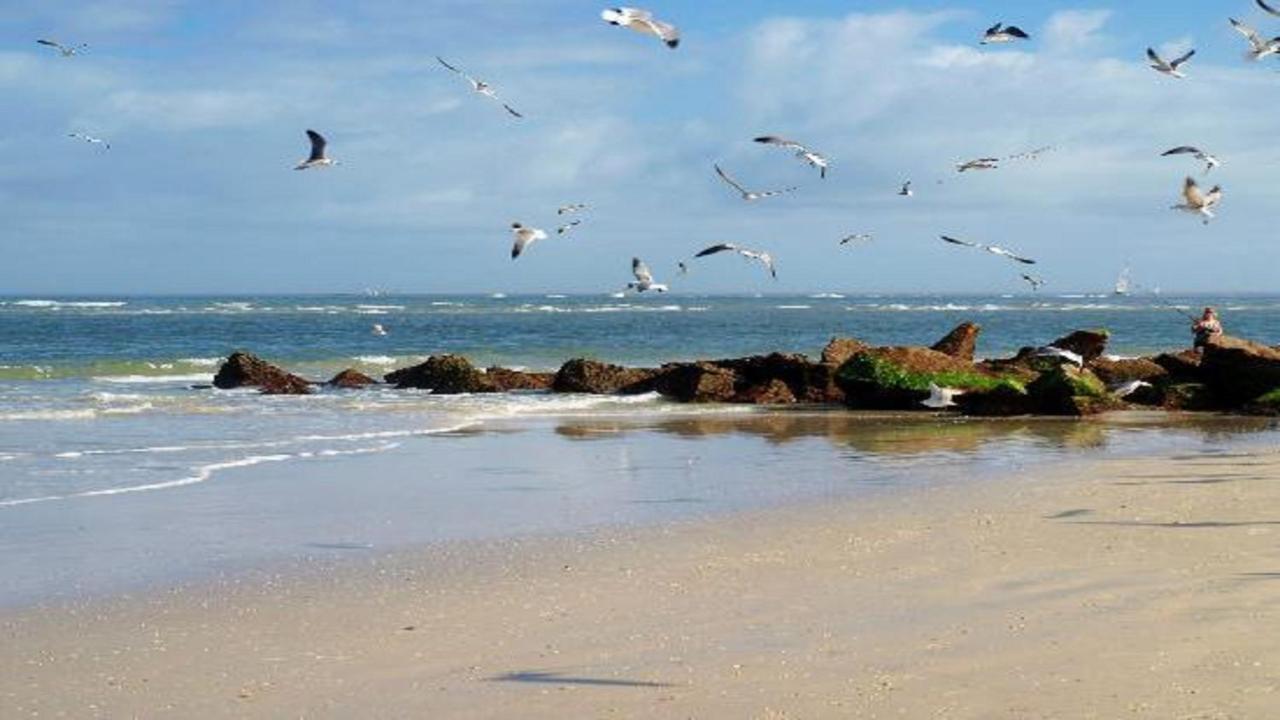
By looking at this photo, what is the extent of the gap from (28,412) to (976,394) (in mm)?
13796

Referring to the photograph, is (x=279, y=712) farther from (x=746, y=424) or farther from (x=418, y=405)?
(x=418, y=405)

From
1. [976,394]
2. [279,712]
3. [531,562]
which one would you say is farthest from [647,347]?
[279,712]

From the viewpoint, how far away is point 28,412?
77.3 ft

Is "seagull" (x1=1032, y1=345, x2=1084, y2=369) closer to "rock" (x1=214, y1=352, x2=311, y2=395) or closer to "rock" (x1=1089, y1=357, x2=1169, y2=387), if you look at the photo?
"rock" (x1=1089, y1=357, x2=1169, y2=387)

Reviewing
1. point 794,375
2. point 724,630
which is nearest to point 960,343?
point 794,375

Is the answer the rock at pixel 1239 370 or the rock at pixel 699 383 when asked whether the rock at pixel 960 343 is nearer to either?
the rock at pixel 699 383

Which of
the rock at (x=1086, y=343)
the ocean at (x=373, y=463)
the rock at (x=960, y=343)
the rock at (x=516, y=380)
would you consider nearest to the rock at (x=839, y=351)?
the rock at (x=960, y=343)

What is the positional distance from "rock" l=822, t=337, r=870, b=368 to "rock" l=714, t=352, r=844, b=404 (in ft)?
0.71

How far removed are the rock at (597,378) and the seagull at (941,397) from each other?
245 inches

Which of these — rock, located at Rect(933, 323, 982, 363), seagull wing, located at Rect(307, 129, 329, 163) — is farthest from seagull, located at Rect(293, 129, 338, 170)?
rock, located at Rect(933, 323, 982, 363)

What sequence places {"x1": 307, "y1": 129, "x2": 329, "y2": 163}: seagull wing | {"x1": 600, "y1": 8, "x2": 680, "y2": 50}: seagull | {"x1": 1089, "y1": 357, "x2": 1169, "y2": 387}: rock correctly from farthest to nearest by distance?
{"x1": 1089, "y1": 357, "x2": 1169, "y2": 387}: rock < {"x1": 307, "y1": 129, "x2": 329, "y2": 163}: seagull wing < {"x1": 600, "y1": 8, "x2": 680, "y2": 50}: seagull

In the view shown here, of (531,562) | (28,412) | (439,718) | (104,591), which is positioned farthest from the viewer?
(28,412)

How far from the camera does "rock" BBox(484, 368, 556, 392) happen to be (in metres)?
28.9

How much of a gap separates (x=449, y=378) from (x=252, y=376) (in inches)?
148
